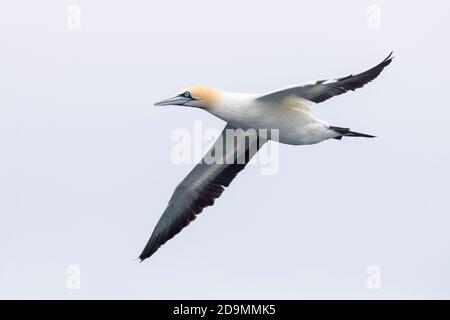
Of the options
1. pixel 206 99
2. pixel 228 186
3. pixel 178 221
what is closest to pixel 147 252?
pixel 178 221

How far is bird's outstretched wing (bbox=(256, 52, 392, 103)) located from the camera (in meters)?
14.4

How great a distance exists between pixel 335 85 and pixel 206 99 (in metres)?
1.96

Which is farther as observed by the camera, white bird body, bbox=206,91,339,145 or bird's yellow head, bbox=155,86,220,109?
bird's yellow head, bbox=155,86,220,109

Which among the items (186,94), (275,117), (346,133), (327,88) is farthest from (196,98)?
(346,133)

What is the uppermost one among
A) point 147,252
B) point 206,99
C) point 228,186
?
point 206,99

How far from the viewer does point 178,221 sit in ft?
53.8

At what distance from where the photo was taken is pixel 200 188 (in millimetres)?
16422

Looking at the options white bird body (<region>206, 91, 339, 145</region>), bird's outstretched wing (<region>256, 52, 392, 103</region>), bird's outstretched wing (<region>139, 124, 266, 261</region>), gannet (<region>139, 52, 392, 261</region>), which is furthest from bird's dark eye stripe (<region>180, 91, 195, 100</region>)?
bird's outstretched wing (<region>139, 124, 266, 261</region>)

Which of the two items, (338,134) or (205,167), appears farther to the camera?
(205,167)

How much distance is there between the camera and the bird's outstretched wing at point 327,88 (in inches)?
565

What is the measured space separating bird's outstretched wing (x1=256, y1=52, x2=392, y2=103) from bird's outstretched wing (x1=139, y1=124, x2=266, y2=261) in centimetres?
166

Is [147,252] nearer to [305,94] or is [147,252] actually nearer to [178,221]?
[178,221]

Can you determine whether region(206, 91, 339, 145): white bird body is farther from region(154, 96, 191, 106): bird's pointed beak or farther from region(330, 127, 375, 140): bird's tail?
region(154, 96, 191, 106): bird's pointed beak

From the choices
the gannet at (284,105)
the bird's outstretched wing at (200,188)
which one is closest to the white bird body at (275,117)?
the gannet at (284,105)
